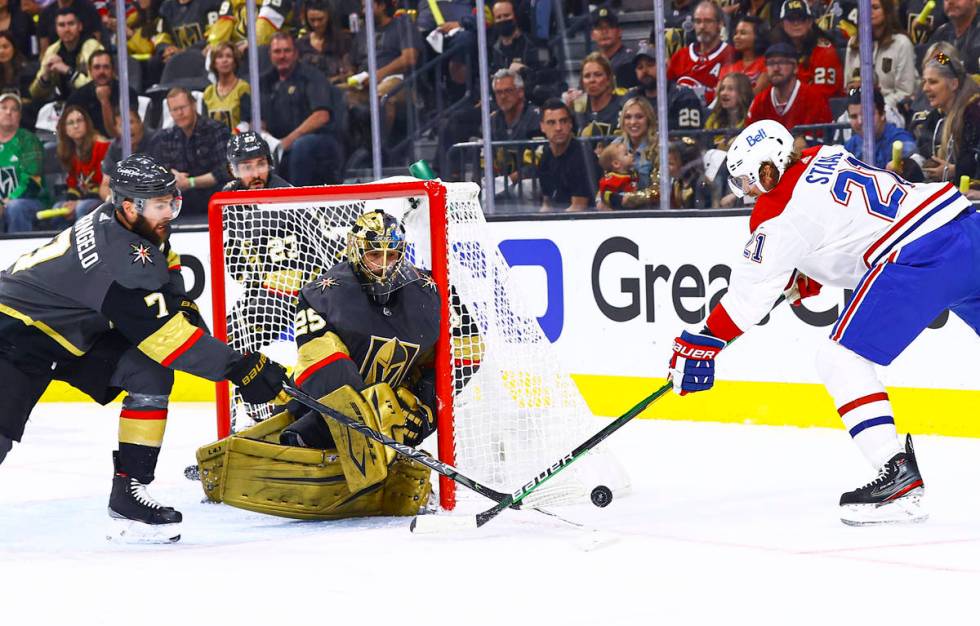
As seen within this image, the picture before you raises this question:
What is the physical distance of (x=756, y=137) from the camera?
384 centimetres

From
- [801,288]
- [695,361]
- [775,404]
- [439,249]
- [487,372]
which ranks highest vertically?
[439,249]

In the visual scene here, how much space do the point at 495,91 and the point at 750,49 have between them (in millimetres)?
1127

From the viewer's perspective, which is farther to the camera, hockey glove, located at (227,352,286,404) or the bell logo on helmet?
the bell logo on helmet

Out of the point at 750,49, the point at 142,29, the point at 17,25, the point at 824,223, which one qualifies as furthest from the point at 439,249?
the point at 17,25

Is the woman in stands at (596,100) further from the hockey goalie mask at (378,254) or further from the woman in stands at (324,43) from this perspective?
the hockey goalie mask at (378,254)

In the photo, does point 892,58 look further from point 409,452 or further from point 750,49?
point 409,452

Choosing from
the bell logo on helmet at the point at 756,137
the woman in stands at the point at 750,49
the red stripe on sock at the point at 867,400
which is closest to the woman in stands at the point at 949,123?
the woman in stands at the point at 750,49

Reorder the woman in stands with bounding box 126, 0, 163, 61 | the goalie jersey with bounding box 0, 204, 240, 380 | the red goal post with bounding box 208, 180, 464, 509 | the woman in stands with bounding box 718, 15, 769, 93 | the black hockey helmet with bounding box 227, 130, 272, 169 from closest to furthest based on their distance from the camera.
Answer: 1. the goalie jersey with bounding box 0, 204, 240, 380
2. the red goal post with bounding box 208, 180, 464, 509
3. the black hockey helmet with bounding box 227, 130, 272, 169
4. the woman in stands with bounding box 718, 15, 769, 93
5. the woman in stands with bounding box 126, 0, 163, 61

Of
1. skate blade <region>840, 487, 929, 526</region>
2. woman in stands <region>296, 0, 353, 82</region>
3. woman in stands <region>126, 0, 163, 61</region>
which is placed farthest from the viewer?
woman in stands <region>126, 0, 163, 61</region>

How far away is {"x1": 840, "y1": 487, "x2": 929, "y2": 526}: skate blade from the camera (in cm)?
373

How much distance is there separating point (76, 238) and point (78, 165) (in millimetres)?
3862

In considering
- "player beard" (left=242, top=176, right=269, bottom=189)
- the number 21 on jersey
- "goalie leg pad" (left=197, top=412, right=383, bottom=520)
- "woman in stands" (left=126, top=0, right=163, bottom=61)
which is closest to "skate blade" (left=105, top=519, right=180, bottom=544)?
"goalie leg pad" (left=197, top=412, right=383, bottom=520)

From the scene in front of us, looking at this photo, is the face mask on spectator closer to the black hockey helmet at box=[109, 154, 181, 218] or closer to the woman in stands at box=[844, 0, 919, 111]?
the woman in stands at box=[844, 0, 919, 111]

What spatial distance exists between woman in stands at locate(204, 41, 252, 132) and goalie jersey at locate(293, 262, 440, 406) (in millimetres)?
3147
